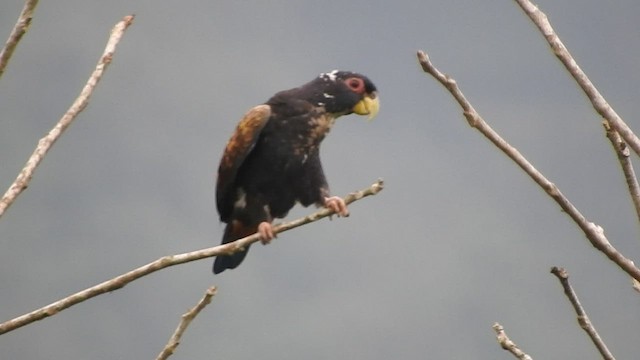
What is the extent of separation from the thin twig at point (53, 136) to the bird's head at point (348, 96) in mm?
1344

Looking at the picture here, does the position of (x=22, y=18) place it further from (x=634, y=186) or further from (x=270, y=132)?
(x=270, y=132)

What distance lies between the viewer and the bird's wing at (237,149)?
2.80 meters

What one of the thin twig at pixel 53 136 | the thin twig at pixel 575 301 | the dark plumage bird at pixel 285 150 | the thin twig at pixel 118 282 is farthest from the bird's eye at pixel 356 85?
the thin twig at pixel 575 301

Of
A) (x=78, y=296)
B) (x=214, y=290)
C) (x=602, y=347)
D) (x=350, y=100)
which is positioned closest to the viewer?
(x=602, y=347)

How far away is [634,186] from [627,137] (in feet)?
0.32

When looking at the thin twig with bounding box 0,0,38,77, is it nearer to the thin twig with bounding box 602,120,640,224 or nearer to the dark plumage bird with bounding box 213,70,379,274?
the thin twig with bounding box 602,120,640,224

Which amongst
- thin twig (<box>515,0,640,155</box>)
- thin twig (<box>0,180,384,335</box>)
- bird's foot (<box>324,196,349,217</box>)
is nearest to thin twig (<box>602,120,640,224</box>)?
thin twig (<box>515,0,640,155</box>)

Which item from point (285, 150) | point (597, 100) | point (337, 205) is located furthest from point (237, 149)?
point (597, 100)

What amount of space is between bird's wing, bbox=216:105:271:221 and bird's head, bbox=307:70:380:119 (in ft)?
0.56

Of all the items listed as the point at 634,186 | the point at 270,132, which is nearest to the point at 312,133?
the point at 270,132

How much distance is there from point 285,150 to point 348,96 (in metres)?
0.25

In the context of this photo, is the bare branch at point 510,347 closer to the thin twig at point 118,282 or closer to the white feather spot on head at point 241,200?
the thin twig at point 118,282

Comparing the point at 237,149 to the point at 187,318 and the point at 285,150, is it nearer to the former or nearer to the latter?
the point at 285,150

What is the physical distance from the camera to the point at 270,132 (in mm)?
2830
